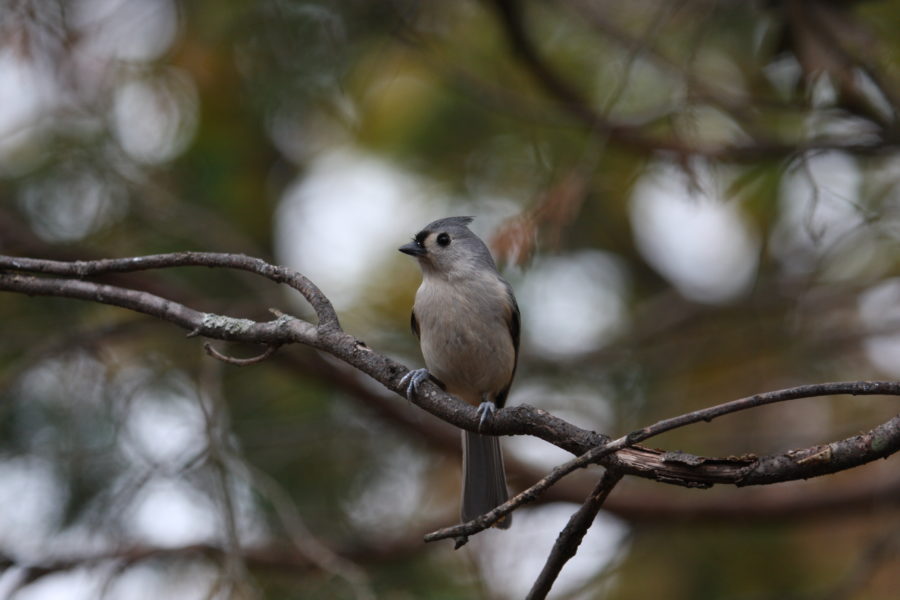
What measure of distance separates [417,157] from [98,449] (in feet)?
7.46

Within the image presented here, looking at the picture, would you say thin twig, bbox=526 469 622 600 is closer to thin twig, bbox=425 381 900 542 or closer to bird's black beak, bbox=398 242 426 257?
thin twig, bbox=425 381 900 542

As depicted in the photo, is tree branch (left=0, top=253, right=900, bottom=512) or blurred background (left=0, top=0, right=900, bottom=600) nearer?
tree branch (left=0, top=253, right=900, bottom=512)

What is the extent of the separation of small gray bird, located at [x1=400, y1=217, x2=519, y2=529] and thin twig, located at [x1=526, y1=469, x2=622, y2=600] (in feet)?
4.66

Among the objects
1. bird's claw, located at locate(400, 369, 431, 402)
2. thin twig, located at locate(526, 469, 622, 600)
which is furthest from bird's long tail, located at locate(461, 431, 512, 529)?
thin twig, located at locate(526, 469, 622, 600)

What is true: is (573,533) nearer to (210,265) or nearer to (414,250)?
(210,265)

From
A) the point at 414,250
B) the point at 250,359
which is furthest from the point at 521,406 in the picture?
the point at 414,250

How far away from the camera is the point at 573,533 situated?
1.71 m

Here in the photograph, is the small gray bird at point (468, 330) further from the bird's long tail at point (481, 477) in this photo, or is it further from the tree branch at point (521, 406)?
the tree branch at point (521, 406)

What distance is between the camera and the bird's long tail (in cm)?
326

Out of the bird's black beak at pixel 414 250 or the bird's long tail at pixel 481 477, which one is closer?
the bird's long tail at pixel 481 477

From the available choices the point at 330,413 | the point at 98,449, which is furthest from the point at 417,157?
the point at 98,449

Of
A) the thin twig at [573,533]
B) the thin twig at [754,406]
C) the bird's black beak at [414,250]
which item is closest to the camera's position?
the thin twig at [754,406]

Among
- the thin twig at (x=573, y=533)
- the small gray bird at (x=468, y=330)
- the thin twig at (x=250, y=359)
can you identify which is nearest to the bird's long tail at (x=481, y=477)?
the small gray bird at (x=468, y=330)

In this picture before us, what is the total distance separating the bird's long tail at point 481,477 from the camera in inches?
128
